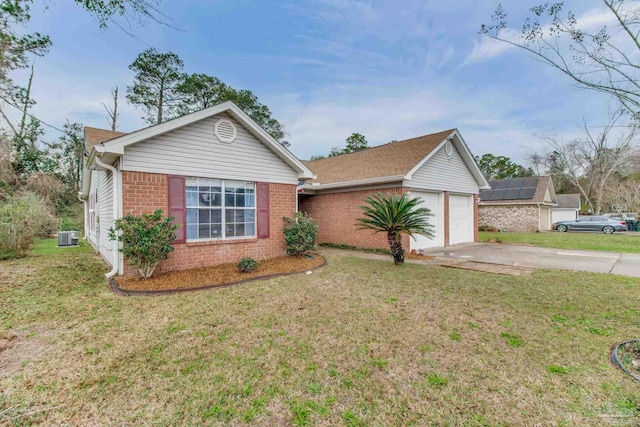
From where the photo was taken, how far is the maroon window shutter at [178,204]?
6746 millimetres

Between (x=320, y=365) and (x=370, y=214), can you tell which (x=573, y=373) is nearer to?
(x=320, y=365)

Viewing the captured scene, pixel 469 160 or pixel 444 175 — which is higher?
pixel 469 160

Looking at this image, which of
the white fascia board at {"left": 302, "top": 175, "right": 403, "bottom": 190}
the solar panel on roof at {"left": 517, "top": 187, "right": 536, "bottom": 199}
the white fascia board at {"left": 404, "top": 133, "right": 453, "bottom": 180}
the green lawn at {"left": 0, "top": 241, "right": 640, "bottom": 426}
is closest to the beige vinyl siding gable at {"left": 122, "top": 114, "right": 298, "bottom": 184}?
the green lawn at {"left": 0, "top": 241, "right": 640, "bottom": 426}

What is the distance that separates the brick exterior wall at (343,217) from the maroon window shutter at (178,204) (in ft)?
20.0

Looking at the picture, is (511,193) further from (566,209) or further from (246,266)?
(246,266)

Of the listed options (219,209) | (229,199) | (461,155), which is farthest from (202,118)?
(461,155)

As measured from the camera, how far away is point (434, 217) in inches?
472

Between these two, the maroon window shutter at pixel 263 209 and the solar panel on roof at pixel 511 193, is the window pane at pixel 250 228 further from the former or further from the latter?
the solar panel on roof at pixel 511 193

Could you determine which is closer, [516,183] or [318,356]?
[318,356]

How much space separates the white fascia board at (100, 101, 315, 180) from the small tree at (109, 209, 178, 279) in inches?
59.4

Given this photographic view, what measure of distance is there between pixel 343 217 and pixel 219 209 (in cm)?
574

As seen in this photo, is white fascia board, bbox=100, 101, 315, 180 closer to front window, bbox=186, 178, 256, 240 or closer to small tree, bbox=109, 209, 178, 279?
front window, bbox=186, 178, 256, 240

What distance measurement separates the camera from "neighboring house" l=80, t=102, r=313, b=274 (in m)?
6.36

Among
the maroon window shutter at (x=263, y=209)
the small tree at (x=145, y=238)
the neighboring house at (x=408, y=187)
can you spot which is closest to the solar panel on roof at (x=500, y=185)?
the neighboring house at (x=408, y=187)
